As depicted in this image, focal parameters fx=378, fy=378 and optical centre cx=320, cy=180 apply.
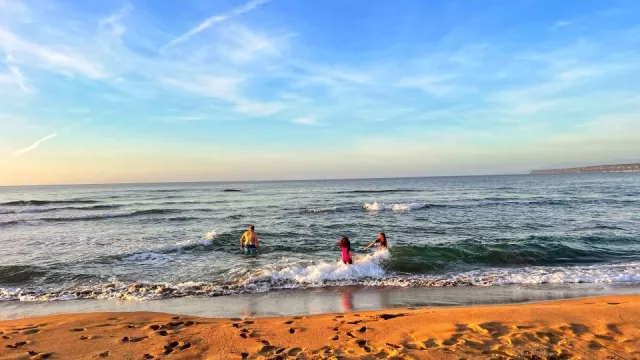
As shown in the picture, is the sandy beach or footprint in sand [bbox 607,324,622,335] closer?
the sandy beach

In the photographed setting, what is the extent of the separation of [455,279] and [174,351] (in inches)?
325

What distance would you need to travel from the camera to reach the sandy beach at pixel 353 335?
532 centimetres

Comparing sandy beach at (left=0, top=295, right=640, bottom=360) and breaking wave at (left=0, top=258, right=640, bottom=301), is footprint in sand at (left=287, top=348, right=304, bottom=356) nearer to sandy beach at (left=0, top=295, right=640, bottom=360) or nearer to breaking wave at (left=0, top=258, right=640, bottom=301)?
sandy beach at (left=0, top=295, right=640, bottom=360)

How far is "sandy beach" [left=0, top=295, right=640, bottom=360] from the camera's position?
17.4ft

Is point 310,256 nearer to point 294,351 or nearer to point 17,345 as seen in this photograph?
point 294,351

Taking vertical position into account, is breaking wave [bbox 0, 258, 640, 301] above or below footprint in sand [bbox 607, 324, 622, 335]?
below

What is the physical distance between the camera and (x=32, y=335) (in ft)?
21.0

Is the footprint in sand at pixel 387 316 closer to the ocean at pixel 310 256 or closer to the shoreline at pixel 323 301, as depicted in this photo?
the shoreline at pixel 323 301

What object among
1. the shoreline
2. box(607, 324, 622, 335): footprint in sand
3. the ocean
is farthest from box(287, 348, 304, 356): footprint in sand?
box(607, 324, 622, 335): footprint in sand

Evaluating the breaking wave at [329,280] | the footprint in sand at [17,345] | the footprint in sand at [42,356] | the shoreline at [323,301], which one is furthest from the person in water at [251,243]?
the footprint in sand at [42,356]

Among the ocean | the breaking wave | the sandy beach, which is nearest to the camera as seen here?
the sandy beach

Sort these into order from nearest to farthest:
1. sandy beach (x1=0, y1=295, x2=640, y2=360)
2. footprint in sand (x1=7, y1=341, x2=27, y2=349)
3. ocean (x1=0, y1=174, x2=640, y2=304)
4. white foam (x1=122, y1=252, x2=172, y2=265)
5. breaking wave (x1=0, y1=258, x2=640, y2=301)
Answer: sandy beach (x1=0, y1=295, x2=640, y2=360) < footprint in sand (x1=7, y1=341, x2=27, y2=349) < breaking wave (x1=0, y1=258, x2=640, y2=301) < ocean (x1=0, y1=174, x2=640, y2=304) < white foam (x1=122, y1=252, x2=172, y2=265)

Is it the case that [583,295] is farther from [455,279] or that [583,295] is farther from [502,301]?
[455,279]

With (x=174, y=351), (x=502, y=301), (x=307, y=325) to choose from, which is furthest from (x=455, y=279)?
(x=174, y=351)
